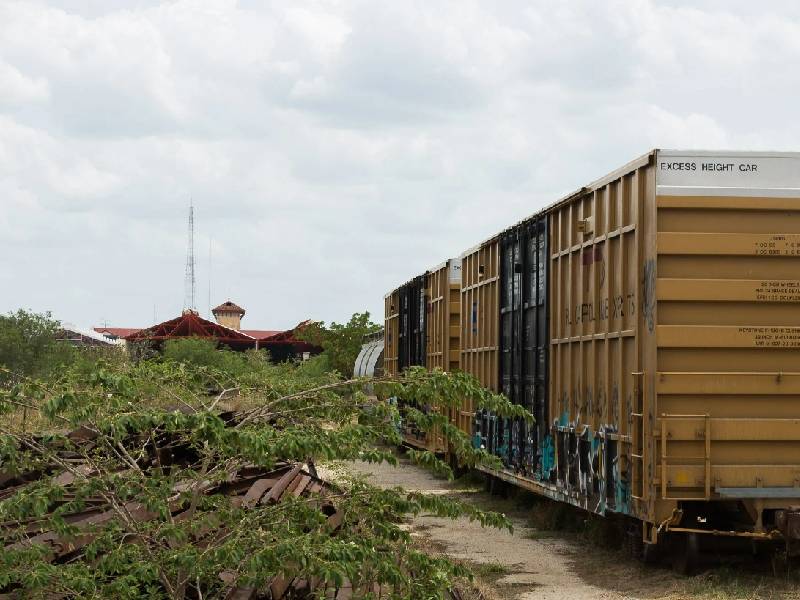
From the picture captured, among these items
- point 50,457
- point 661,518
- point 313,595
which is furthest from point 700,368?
point 50,457

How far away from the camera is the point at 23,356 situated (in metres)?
38.7

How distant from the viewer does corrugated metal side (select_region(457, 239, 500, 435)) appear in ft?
56.7

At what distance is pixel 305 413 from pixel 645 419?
14.0 ft

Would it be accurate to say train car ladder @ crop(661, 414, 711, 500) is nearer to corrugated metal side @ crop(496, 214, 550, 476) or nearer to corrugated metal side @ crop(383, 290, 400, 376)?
corrugated metal side @ crop(496, 214, 550, 476)

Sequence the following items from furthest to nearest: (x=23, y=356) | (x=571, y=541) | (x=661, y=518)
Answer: (x=23, y=356) → (x=571, y=541) → (x=661, y=518)

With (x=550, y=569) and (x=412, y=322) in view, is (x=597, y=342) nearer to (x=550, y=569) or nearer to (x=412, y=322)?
(x=550, y=569)

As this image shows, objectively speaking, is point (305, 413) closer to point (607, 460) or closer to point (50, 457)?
point (50, 457)

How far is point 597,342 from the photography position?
40.5ft

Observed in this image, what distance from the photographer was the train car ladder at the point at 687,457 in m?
10.6

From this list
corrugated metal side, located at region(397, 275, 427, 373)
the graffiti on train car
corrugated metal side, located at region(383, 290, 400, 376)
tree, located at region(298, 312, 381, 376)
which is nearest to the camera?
the graffiti on train car

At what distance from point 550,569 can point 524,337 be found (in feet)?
11.5

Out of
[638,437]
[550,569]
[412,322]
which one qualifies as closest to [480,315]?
[550,569]

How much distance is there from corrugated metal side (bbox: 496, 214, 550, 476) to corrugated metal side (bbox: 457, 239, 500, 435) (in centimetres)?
50

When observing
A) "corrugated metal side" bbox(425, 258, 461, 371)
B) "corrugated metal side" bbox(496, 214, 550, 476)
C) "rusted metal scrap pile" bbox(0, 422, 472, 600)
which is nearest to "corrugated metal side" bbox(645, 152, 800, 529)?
"rusted metal scrap pile" bbox(0, 422, 472, 600)
